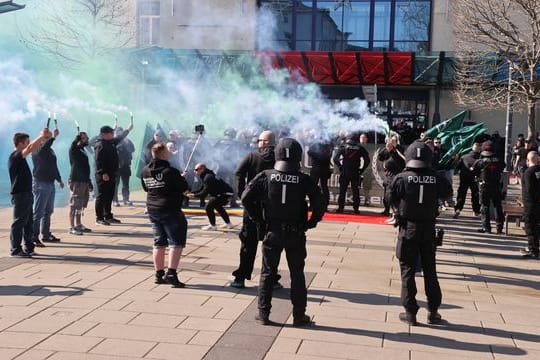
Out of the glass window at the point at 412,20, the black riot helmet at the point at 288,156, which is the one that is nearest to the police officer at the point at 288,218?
the black riot helmet at the point at 288,156

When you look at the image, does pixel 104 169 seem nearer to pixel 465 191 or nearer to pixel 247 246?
pixel 247 246

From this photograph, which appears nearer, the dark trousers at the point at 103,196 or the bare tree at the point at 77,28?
the dark trousers at the point at 103,196

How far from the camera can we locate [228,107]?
2067 centimetres

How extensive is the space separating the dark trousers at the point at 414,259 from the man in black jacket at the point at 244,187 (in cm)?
164

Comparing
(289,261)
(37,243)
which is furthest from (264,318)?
(37,243)

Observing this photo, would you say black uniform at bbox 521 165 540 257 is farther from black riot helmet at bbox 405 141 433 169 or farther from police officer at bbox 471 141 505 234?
black riot helmet at bbox 405 141 433 169

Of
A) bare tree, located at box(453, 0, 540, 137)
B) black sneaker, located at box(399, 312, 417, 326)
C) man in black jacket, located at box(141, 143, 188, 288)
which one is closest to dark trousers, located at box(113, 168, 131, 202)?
man in black jacket, located at box(141, 143, 188, 288)

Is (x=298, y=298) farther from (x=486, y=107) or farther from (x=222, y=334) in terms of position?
(x=486, y=107)

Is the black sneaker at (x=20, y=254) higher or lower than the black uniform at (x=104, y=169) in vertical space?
lower

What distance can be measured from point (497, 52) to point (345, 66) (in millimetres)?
7599

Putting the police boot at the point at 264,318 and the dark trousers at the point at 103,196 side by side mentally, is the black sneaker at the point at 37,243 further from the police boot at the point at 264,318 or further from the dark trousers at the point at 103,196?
the police boot at the point at 264,318

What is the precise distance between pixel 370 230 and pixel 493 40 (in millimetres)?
11041

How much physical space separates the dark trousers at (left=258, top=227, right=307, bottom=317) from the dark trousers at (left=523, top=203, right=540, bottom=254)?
5065 millimetres

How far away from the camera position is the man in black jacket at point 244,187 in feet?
21.9
